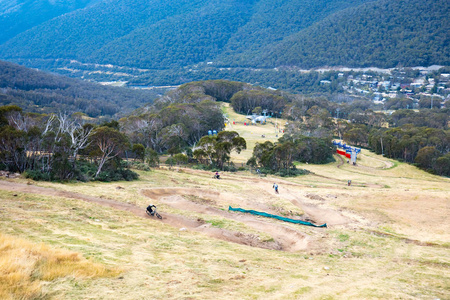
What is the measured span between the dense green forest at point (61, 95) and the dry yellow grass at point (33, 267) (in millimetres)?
88700

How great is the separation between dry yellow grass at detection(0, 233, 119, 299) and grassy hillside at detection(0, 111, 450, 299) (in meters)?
0.23

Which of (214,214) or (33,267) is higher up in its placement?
(33,267)

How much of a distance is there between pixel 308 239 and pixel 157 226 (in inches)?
330

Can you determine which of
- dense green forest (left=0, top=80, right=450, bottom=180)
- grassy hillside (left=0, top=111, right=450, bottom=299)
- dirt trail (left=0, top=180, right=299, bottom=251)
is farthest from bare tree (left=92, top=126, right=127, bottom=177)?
dirt trail (left=0, top=180, right=299, bottom=251)

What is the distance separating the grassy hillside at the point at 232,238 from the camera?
36.3 ft

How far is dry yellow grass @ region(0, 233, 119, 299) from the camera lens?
8523 millimetres

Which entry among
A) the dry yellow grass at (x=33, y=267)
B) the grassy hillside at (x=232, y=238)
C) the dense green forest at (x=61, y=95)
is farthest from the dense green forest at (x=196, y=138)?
the dry yellow grass at (x=33, y=267)

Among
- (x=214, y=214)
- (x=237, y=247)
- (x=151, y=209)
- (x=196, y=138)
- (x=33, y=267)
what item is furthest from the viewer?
(x=196, y=138)

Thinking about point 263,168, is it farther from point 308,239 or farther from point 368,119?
point 368,119

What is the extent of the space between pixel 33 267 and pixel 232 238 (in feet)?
34.1

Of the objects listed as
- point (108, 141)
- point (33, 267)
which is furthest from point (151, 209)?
point (108, 141)

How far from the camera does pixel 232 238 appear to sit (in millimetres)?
18125

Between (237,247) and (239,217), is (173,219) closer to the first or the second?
(239,217)

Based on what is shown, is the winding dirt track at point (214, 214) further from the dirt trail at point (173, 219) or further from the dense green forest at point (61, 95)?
the dense green forest at point (61, 95)
